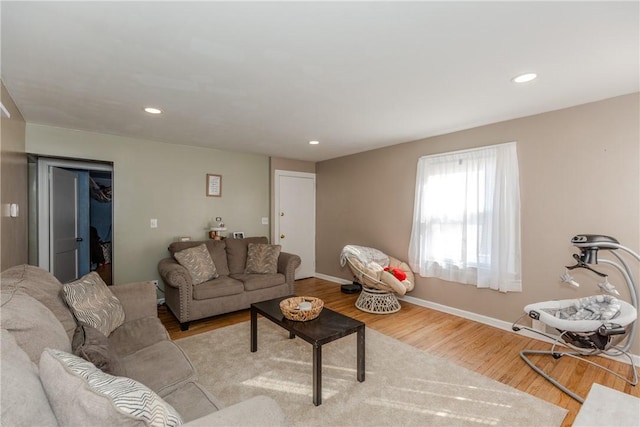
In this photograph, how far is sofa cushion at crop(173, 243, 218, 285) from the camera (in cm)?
349

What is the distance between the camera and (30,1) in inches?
54.3

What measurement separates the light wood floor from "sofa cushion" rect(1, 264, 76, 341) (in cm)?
157

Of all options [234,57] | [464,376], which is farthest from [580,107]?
[234,57]

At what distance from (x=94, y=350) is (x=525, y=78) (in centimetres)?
316

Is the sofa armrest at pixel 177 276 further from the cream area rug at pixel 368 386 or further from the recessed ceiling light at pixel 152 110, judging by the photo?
the recessed ceiling light at pixel 152 110

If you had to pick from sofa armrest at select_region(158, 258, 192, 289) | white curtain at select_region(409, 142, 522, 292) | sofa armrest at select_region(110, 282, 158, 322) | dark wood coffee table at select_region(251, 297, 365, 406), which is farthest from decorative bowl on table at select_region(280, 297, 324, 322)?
white curtain at select_region(409, 142, 522, 292)

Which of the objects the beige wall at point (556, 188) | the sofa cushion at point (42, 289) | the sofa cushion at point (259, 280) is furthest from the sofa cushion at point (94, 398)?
the beige wall at point (556, 188)

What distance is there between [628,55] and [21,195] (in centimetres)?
515

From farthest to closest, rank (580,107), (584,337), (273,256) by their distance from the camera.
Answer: (273,256)
(580,107)
(584,337)

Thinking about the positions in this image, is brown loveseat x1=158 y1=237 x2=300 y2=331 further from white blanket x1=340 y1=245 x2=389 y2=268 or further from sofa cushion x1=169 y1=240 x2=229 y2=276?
white blanket x1=340 y1=245 x2=389 y2=268

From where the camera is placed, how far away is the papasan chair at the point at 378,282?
366 centimetres

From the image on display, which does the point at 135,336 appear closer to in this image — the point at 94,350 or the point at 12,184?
the point at 94,350

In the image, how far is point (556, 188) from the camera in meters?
2.91

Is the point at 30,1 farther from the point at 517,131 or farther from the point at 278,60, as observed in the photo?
the point at 517,131
